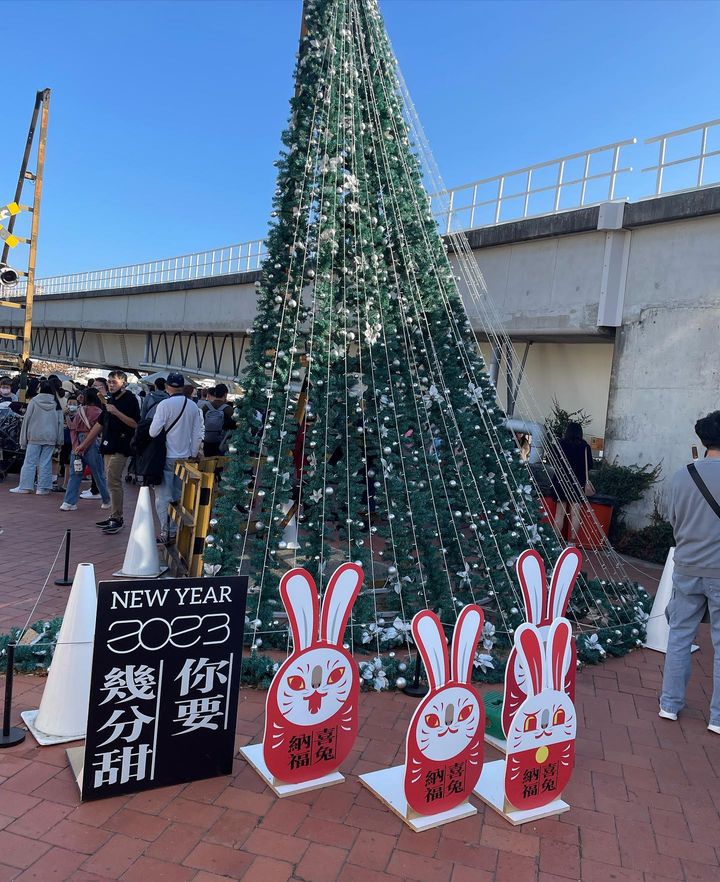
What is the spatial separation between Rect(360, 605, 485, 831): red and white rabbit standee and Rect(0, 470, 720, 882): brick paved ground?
83mm

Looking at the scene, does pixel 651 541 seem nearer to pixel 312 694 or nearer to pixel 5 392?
pixel 312 694

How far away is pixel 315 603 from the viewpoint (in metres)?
3.17

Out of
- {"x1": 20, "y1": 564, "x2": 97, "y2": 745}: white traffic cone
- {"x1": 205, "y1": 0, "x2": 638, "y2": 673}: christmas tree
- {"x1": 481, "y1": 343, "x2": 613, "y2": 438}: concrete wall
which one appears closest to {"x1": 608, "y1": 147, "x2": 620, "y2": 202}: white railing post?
{"x1": 481, "y1": 343, "x2": 613, "y2": 438}: concrete wall

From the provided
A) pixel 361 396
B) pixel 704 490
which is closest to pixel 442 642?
pixel 704 490

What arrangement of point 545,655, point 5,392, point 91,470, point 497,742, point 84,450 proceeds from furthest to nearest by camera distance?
point 5,392, point 91,470, point 84,450, point 497,742, point 545,655

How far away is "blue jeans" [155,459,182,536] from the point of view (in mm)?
7270

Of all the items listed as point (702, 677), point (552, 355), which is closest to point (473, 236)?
point (552, 355)

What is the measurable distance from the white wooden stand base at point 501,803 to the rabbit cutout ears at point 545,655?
0.54 meters

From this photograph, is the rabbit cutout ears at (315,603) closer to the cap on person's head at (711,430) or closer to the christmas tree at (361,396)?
the christmas tree at (361,396)

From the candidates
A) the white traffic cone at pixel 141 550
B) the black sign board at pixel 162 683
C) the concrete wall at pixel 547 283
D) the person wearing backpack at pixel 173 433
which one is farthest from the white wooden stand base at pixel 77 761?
the concrete wall at pixel 547 283

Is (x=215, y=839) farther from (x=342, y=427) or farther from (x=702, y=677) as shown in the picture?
(x=702, y=677)

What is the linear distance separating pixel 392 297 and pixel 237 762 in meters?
3.62

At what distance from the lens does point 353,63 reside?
18.4 feet

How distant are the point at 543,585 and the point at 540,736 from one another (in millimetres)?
722
